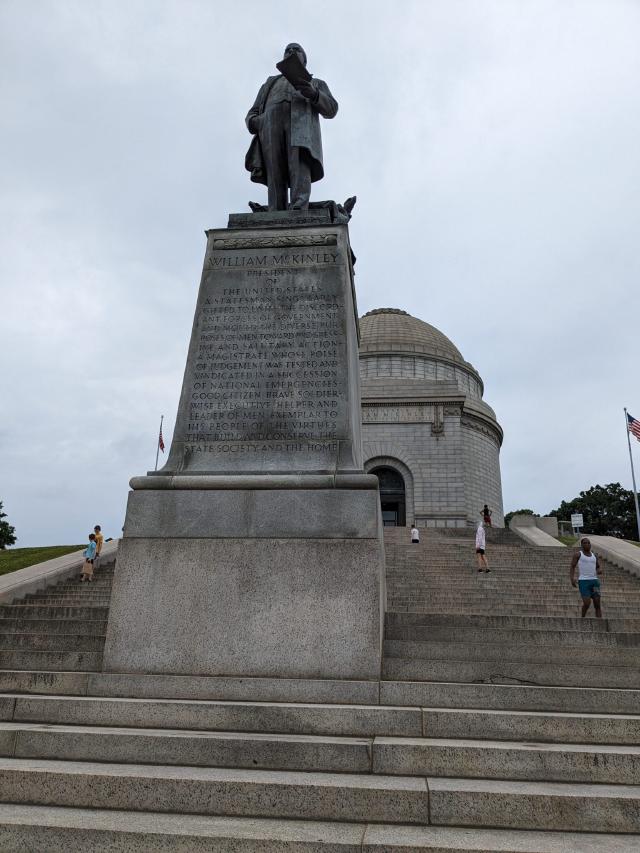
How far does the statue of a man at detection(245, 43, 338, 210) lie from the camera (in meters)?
8.38

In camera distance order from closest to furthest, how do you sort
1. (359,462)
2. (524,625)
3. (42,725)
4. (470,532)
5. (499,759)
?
(499,759) < (42,725) < (359,462) < (524,625) < (470,532)

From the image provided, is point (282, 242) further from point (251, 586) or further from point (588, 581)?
point (588, 581)

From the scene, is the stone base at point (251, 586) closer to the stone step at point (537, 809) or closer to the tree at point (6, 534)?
the stone step at point (537, 809)

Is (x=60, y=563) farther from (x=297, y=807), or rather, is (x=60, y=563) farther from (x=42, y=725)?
(x=297, y=807)

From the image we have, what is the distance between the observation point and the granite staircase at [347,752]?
350cm

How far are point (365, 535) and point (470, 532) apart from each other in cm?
2387

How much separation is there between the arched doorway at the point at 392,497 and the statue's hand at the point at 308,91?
99.9 ft

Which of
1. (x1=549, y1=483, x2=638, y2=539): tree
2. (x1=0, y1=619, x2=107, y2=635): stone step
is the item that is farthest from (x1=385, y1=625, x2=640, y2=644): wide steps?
(x1=549, y1=483, x2=638, y2=539): tree

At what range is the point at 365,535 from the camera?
5.94 meters

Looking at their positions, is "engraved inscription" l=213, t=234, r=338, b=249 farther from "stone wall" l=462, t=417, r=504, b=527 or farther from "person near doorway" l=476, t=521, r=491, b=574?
"stone wall" l=462, t=417, r=504, b=527

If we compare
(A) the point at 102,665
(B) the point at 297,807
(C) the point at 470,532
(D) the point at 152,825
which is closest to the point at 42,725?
(A) the point at 102,665

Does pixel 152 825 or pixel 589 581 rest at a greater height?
pixel 589 581

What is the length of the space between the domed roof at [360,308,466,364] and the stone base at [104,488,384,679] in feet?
134

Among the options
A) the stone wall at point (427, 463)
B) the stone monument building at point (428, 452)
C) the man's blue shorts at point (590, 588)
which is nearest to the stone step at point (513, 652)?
the man's blue shorts at point (590, 588)
